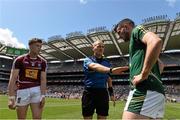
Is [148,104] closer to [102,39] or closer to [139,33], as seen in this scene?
[139,33]

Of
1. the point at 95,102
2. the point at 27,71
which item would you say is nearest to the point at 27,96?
the point at 27,71

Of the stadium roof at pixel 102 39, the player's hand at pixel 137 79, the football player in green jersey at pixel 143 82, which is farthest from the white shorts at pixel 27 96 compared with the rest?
the stadium roof at pixel 102 39

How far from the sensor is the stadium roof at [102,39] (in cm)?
6875

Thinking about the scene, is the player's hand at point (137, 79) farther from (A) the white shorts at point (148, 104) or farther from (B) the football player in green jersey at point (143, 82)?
(A) the white shorts at point (148, 104)

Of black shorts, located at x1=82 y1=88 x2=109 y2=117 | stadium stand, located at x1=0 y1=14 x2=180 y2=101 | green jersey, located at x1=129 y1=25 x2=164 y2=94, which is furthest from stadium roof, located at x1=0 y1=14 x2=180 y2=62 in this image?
green jersey, located at x1=129 y1=25 x2=164 y2=94

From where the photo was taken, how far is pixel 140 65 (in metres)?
5.12

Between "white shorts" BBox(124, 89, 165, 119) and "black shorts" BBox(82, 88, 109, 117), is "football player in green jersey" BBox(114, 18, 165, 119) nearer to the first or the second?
"white shorts" BBox(124, 89, 165, 119)

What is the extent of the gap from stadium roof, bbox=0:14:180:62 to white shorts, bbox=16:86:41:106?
183 feet

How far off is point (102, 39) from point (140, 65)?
7554cm

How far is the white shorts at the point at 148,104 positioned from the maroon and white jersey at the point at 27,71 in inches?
157

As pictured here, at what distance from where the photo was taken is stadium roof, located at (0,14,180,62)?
6875 centimetres

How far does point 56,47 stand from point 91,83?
87.3m

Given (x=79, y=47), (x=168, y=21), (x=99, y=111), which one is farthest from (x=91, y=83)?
(x=79, y=47)

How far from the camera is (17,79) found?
8.70 metres
